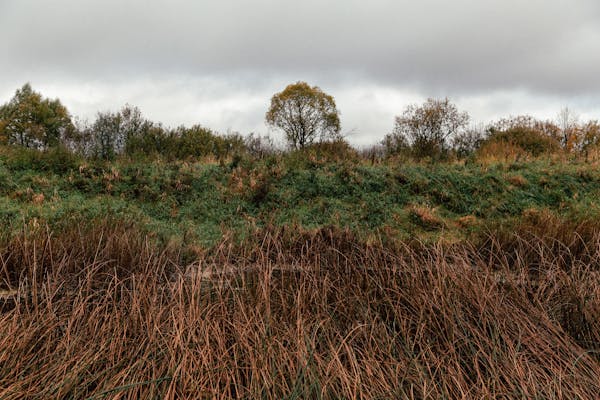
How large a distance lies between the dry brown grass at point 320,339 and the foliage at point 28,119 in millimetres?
35791

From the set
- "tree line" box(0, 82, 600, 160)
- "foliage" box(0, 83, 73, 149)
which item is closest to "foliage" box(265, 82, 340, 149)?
"tree line" box(0, 82, 600, 160)

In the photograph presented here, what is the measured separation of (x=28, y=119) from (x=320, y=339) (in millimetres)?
41801

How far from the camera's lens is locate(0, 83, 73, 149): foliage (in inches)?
1309

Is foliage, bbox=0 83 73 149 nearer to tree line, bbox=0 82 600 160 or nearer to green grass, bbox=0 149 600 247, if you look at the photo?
tree line, bbox=0 82 600 160

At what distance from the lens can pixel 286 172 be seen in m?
9.76

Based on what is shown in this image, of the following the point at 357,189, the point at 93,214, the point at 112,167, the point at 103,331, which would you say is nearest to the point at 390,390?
the point at 103,331

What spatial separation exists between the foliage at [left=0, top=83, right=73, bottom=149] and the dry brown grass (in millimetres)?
35791

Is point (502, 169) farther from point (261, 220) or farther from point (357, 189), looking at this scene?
point (261, 220)

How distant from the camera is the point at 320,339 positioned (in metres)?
2.88

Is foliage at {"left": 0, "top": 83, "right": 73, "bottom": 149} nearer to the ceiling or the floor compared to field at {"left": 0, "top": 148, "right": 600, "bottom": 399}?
nearer to the ceiling

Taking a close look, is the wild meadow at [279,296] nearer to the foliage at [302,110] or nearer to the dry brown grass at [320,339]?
the dry brown grass at [320,339]

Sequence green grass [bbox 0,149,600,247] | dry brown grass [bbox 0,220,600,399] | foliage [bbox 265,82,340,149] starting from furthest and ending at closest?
foliage [bbox 265,82,340,149] < green grass [bbox 0,149,600,247] < dry brown grass [bbox 0,220,600,399]

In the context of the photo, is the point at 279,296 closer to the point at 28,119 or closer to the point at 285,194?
the point at 285,194

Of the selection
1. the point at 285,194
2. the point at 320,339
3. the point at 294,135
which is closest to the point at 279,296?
the point at 320,339
